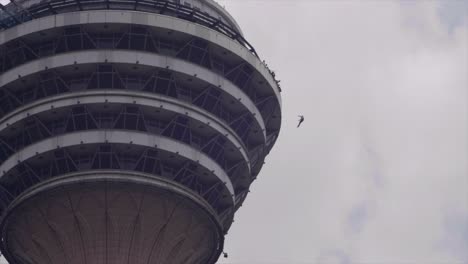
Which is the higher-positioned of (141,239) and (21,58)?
(21,58)

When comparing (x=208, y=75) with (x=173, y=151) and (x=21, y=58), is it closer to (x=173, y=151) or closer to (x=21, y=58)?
(x=173, y=151)

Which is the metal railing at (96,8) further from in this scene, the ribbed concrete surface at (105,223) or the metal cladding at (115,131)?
the ribbed concrete surface at (105,223)

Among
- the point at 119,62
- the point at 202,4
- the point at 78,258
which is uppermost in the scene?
the point at 202,4

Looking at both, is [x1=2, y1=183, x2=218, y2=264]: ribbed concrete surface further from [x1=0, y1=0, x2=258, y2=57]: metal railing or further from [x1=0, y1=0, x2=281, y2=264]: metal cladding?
[x1=0, y1=0, x2=258, y2=57]: metal railing

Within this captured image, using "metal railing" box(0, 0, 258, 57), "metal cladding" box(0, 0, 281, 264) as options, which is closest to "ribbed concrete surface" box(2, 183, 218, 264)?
"metal cladding" box(0, 0, 281, 264)

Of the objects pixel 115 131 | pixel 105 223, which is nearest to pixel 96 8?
pixel 115 131

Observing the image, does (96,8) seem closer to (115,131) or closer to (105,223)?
(115,131)

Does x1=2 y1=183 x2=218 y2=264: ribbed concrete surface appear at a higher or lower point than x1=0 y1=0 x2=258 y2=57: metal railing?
lower

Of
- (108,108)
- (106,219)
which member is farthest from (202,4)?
(106,219)
